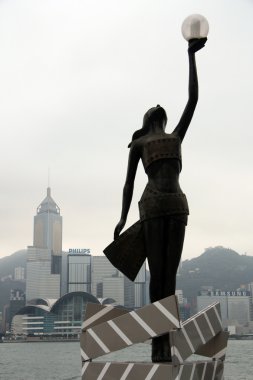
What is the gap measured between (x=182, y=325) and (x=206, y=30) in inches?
135

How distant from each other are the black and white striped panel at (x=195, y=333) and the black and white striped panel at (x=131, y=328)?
0.54 ft

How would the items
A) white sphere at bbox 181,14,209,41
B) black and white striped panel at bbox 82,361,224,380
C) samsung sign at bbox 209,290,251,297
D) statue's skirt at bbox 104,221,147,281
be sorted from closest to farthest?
black and white striped panel at bbox 82,361,224,380
white sphere at bbox 181,14,209,41
statue's skirt at bbox 104,221,147,281
samsung sign at bbox 209,290,251,297

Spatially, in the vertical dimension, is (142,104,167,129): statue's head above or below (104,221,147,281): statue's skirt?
above

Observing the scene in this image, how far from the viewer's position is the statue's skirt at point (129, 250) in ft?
22.0

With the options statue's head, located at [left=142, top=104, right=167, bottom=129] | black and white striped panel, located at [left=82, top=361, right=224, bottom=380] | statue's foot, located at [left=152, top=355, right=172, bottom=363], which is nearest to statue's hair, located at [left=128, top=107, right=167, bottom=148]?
statue's head, located at [left=142, top=104, right=167, bottom=129]

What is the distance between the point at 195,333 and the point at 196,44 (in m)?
3.34

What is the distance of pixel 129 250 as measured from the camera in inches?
265

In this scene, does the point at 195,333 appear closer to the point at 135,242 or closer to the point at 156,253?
the point at 156,253

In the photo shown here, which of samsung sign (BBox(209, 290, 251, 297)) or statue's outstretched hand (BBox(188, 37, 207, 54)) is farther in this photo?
samsung sign (BBox(209, 290, 251, 297))

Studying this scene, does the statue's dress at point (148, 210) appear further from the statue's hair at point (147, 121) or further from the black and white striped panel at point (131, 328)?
the black and white striped panel at point (131, 328)

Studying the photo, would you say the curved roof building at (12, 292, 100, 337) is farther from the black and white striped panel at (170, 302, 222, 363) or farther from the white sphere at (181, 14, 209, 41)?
the white sphere at (181, 14, 209, 41)

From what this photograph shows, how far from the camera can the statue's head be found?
22.9 feet

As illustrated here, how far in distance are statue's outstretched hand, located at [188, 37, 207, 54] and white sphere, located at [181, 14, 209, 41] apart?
0.04 metres

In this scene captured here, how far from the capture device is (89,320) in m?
6.10
